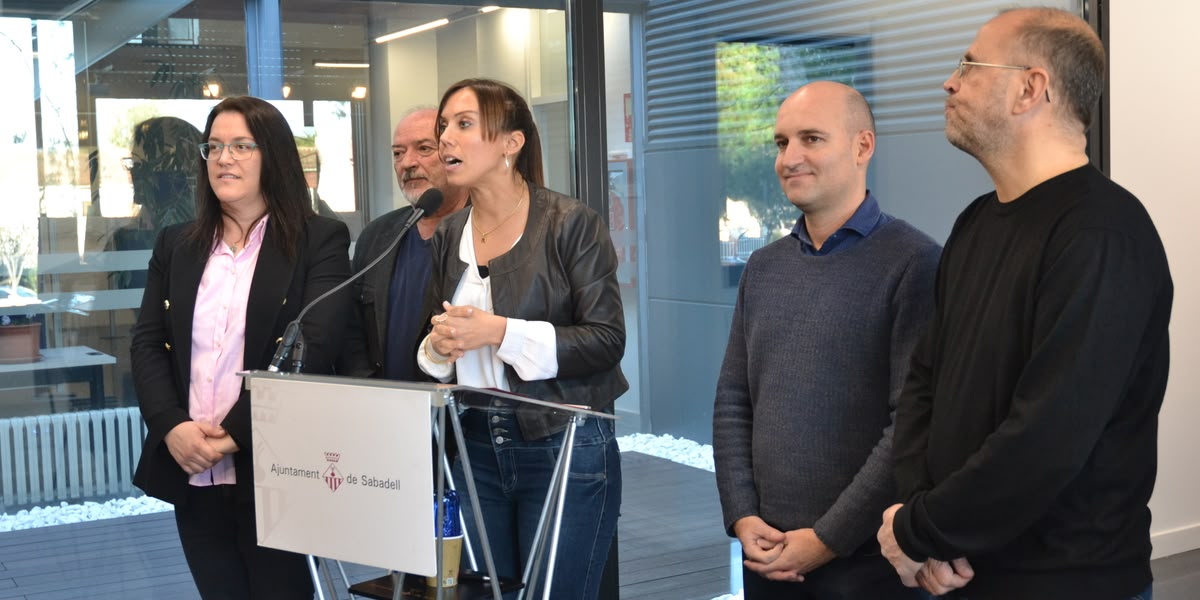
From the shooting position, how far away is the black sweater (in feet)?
5.98

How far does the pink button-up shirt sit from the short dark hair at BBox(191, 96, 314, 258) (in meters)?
0.13

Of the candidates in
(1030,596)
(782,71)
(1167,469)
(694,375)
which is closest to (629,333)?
(694,375)

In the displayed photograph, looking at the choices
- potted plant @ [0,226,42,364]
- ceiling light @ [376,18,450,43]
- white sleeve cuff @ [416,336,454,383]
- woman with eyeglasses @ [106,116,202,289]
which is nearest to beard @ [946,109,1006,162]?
white sleeve cuff @ [416,336,454,383]

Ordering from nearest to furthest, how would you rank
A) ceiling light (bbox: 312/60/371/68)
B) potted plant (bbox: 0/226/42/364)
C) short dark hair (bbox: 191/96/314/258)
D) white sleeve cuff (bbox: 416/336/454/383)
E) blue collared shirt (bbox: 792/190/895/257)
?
blue collared shirt (bbox: 792/190/895/257) < white sleeve cuff (bbox: 416/336/454/383) < short dark hair (bbox: 191/96/314/258) < potted plant (bbox: 0/226/42/364) < ceiling light (bbox: 312/60/371/68)

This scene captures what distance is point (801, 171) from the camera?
2.51 meters

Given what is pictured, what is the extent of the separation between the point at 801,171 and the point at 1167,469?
11.6 ft

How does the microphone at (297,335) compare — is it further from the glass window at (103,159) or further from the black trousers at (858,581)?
the glass window at (103,159)

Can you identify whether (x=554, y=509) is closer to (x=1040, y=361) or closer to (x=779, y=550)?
(x=779, y=550)

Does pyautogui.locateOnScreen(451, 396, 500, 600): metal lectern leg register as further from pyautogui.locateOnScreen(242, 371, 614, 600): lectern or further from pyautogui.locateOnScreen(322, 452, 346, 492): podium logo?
pyautogui.locateOnScreen(322, 452, 346, 492): podium logo

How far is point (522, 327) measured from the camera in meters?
2.53

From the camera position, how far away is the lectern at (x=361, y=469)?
193 centimetres

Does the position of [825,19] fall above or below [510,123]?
above

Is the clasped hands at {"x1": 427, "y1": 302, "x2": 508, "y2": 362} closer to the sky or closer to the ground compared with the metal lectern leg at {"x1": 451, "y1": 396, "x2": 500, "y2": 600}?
closer to the sky

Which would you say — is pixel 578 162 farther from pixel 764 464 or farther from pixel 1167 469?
pixel 1167 469
